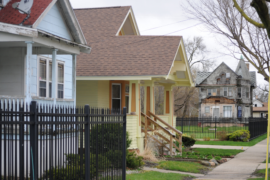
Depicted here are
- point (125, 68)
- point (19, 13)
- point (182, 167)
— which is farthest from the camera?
point (125, 68)

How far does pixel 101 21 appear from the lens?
19906 mm

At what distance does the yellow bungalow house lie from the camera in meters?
15.6

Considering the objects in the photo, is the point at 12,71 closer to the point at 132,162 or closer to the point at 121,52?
the point at 132,162

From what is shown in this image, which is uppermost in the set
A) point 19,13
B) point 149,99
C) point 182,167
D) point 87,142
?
point 19,13

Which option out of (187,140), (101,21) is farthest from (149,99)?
(101,21)

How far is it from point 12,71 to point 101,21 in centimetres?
940

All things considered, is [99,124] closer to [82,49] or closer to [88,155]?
[88,155]

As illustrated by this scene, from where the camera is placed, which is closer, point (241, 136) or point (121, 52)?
point (121, 52)

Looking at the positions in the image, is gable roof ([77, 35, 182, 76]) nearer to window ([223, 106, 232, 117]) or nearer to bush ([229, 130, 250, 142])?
bush ([229, 130, 250, 142])

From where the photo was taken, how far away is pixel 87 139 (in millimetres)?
6633

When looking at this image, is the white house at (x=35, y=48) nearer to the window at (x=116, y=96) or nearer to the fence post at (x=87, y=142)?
the fence post at (x=87, y=142)

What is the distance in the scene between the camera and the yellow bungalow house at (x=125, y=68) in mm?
15603

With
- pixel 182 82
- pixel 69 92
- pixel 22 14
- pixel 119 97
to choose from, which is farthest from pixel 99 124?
pixel 182 82

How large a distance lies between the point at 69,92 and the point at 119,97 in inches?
152
